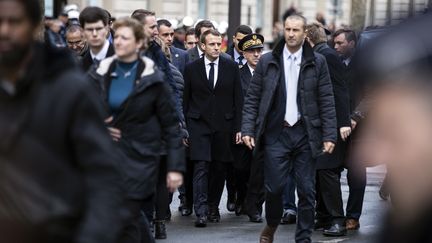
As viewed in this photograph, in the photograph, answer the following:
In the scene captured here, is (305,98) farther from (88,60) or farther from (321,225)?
(321,225)

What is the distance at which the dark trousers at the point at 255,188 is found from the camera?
39.4 ft

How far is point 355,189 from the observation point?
11.3m

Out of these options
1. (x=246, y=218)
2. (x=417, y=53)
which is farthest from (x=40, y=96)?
(x=246, y=218)

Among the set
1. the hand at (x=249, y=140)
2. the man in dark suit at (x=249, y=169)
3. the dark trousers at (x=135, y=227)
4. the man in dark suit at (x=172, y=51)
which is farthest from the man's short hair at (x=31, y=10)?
the man in dark suit at (x=172, y=51)

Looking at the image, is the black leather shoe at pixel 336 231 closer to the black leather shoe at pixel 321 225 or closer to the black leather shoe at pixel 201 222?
the black leather shoe at pixel 321 225

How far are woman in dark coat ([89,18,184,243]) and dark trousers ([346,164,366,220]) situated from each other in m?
4.03

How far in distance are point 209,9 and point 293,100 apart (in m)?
29.1

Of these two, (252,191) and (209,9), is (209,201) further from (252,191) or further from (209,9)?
(209,9)

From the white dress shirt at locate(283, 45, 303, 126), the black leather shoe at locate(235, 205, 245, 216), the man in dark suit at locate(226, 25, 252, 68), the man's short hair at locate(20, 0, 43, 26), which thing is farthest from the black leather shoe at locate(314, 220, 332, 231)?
the man's short hair at locate(20, 0, 43, 26)

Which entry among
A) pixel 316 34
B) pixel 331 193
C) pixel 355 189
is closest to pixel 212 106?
pixel 316 34

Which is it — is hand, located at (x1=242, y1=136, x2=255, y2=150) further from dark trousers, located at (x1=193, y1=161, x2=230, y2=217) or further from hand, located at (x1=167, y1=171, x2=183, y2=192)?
hand, located at (x1=167, y1=171, x2=183, y2=192)

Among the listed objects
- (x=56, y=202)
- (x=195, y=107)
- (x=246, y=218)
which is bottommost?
(x=246, y=218)

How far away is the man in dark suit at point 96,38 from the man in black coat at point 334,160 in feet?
9.45

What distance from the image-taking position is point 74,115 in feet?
Answer: 13.7
